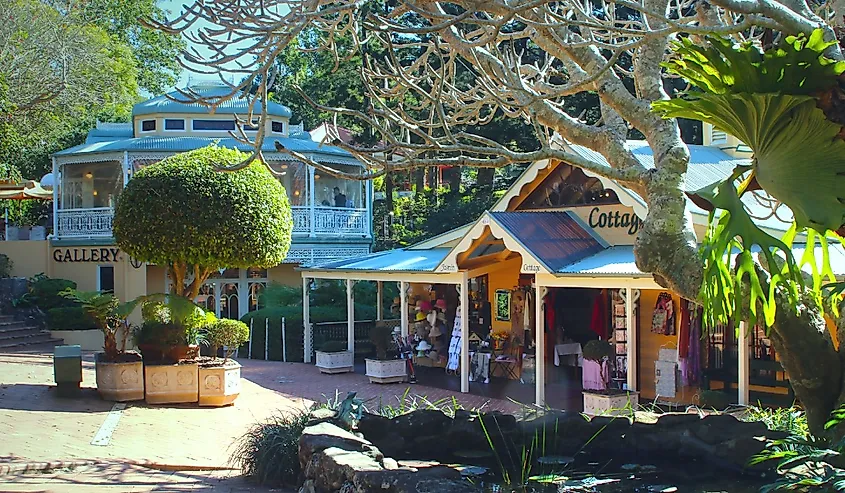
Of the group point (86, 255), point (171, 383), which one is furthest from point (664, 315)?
point (86, 255)

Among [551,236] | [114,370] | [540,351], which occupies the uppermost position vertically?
[551,236]

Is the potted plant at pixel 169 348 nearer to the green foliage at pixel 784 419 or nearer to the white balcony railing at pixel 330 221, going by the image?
the green foliage at pixel 784 419

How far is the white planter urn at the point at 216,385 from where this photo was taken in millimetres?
14516

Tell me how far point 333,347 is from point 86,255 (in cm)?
1098

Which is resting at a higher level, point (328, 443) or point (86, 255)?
point (86, 255)

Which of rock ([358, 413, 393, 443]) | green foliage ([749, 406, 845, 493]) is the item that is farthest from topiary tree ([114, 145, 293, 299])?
green foliage ([749, 406, 845, 493])

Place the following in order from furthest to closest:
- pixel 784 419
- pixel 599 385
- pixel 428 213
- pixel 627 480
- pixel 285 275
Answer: pixel 428 213 → pixel 285 275 → pixel 599 385 → pixel 784 419 → pixel 627 480

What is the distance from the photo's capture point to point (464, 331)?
56.7 feet

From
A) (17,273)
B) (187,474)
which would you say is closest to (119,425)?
(187,474)

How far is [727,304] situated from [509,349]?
1292 centimetres

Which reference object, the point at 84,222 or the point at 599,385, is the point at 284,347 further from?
the point at 599,385

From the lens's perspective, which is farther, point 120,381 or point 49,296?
point 49,296

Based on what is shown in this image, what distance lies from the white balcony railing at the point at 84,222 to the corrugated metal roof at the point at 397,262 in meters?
8.80

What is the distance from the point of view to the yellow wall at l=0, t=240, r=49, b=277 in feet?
90.8
